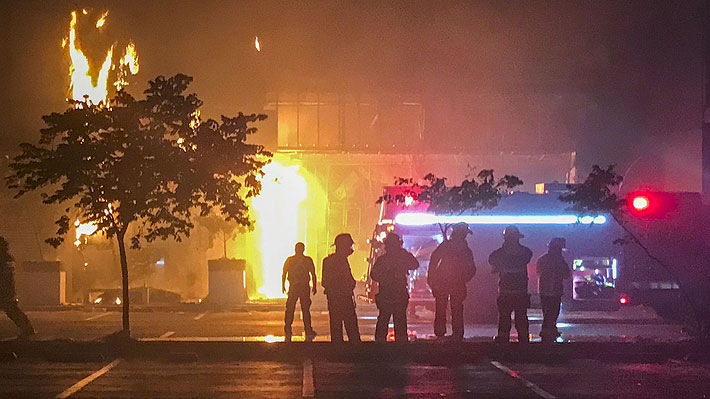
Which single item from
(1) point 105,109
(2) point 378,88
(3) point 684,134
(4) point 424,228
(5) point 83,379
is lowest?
(5) point 83,379

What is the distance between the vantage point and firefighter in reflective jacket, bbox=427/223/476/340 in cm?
1491

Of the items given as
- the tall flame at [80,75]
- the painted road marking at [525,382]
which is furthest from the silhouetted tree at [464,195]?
the tall flame at [80,75]

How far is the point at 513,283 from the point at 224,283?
1538 cm

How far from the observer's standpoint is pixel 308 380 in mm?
11414

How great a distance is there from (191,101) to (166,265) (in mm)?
25688

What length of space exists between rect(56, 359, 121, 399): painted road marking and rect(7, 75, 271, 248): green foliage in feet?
9.61

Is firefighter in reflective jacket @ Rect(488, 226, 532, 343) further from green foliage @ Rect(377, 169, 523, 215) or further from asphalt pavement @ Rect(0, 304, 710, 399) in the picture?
green foliage @ Rect(377, 169, 523, 215)

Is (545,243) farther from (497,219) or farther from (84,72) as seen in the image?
(84,72)

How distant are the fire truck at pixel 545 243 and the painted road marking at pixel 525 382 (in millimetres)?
5280

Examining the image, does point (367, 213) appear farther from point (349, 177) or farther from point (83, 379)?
point (83, 379)

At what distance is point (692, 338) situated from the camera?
50.5ft

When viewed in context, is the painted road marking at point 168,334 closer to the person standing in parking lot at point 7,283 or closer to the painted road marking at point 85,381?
the person standing in parking lot at point 7,283

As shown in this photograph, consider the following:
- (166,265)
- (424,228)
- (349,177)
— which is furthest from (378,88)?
(424,228)

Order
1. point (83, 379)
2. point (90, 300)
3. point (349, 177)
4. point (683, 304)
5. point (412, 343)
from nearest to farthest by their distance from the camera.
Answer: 1. point (83, 379)
2. point (412, 343)
3. point (683, 304)
4. point (90, 300)
5. point (349, 177)
